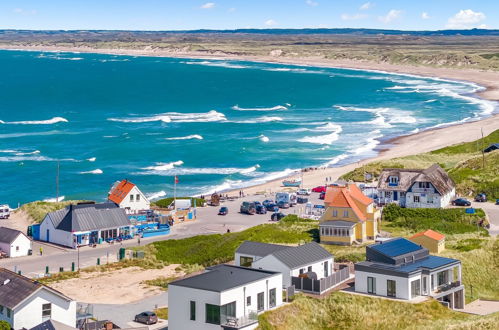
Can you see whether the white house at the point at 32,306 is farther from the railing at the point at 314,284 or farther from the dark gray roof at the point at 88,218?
the dark gray roof at the point at 88,218

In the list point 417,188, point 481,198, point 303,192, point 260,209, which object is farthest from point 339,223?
point 303,192

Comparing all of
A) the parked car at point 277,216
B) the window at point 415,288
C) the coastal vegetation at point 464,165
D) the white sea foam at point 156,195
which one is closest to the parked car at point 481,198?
the coastal vegetation at point 464,165

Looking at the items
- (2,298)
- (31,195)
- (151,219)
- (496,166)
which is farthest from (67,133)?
(2,298)

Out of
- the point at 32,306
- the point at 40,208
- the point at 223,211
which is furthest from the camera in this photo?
the point at 40,208

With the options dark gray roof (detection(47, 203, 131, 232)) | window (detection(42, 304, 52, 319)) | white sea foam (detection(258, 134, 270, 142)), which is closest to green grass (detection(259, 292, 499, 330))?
window (detection(42, 304, 52, 319))

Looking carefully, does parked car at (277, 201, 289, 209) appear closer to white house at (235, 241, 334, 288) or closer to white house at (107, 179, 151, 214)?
white house at (107, 179, 151, 214)

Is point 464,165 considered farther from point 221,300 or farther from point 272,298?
point 221,300
